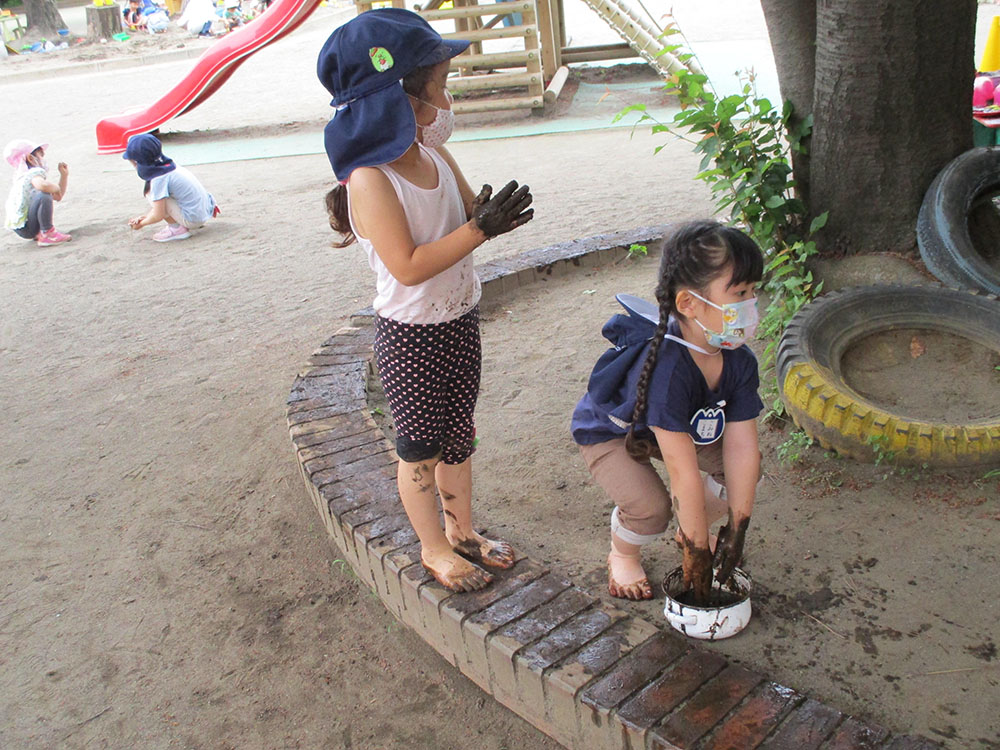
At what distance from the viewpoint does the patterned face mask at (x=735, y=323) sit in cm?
190

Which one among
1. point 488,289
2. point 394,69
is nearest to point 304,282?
point 488,289

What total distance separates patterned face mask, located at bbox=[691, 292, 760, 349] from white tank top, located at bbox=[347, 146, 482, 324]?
1.86 ft

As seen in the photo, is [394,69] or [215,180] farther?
[215,180]

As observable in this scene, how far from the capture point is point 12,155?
24.6 ft

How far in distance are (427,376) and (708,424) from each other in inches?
26.4

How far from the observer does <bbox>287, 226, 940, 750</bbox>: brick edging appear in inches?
68.2

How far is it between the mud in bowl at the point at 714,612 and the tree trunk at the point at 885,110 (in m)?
1.82

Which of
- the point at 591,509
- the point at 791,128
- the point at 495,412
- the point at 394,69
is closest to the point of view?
the point at 394,69

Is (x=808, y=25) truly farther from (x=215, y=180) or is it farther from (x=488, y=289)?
(x=215, y=180)

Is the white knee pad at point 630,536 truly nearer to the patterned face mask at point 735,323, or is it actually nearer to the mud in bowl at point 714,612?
the mud in bowl at point 714,612

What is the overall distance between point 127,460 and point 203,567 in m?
0.90

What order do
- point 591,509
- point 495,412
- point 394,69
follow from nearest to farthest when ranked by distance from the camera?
point 394,69, point 591,509, point 495,412

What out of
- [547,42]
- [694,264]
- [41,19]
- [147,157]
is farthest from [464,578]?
[41,19]

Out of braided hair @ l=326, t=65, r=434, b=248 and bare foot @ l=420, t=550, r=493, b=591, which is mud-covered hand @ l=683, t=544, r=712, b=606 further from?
braided hair @ l=326, t=65, r=434, b=248
